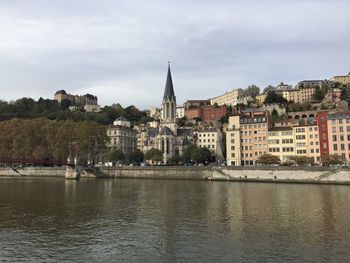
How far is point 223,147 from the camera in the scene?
12231 cm

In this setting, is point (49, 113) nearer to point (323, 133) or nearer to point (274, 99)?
point (274, 99)

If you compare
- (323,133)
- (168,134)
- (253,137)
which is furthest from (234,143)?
(168,134)

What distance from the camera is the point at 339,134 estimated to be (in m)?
80.1

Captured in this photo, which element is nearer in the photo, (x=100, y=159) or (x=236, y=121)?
(x=236, y=121)

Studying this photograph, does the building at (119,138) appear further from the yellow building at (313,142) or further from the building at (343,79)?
the building at (343,79)

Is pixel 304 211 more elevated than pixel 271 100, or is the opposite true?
pixel 271 100

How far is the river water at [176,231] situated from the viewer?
66.3 feet

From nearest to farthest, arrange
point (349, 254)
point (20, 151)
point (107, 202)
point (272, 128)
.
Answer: point (349, 254), point (107, 202), point (272, 128), point (20, 151)

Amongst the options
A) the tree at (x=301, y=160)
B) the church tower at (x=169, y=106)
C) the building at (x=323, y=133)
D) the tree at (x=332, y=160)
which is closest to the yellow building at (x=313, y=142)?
the building at (x=323, y=133)

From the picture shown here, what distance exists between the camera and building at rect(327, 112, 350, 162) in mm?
79062

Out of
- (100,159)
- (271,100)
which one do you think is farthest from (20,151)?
(271,100)

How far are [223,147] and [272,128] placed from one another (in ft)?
105

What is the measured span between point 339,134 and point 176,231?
64805 millimetres

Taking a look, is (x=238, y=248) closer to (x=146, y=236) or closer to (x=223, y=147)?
(x=146, y=236)
